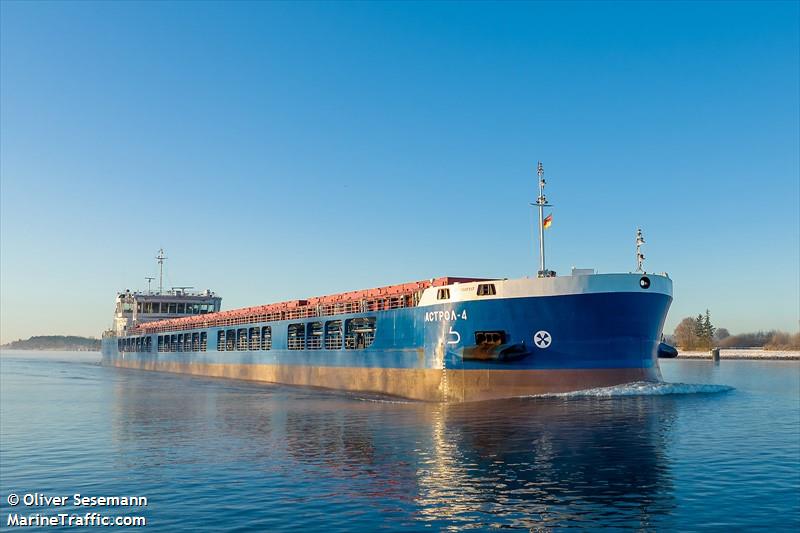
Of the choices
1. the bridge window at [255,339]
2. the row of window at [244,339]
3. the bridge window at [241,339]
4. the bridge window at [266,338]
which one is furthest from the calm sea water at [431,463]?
the bridge window at [241,339]

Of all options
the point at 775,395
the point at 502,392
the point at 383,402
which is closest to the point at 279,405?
the point at 383,402

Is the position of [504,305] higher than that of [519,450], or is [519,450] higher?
[504,305]

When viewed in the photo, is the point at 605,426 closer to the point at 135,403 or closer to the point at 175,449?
the point at 175,449

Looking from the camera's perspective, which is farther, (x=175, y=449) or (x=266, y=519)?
(x=175, y=449)

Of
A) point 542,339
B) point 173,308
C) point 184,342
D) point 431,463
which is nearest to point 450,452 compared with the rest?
point 431,463

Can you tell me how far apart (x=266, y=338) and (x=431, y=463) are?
3979 centimetres

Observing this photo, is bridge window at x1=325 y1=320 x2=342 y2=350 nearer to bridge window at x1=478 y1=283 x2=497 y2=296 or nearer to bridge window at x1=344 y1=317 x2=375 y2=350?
bridge window at x1=344 y1=317 x2=375 y2=350

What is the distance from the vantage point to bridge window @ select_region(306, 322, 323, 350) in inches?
1848

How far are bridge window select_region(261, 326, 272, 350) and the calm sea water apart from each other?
22404 mm

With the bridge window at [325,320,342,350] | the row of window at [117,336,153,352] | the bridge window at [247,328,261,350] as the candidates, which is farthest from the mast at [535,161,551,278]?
the row of window at [117,336,153,352]

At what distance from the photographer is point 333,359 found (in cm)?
4331

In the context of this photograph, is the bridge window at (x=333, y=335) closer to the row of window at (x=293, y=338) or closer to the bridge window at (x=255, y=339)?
the row of window at (x=293, y=338)

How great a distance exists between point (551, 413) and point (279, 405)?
14521 mm

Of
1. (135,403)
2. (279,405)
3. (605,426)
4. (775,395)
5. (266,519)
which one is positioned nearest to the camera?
(266,519)
